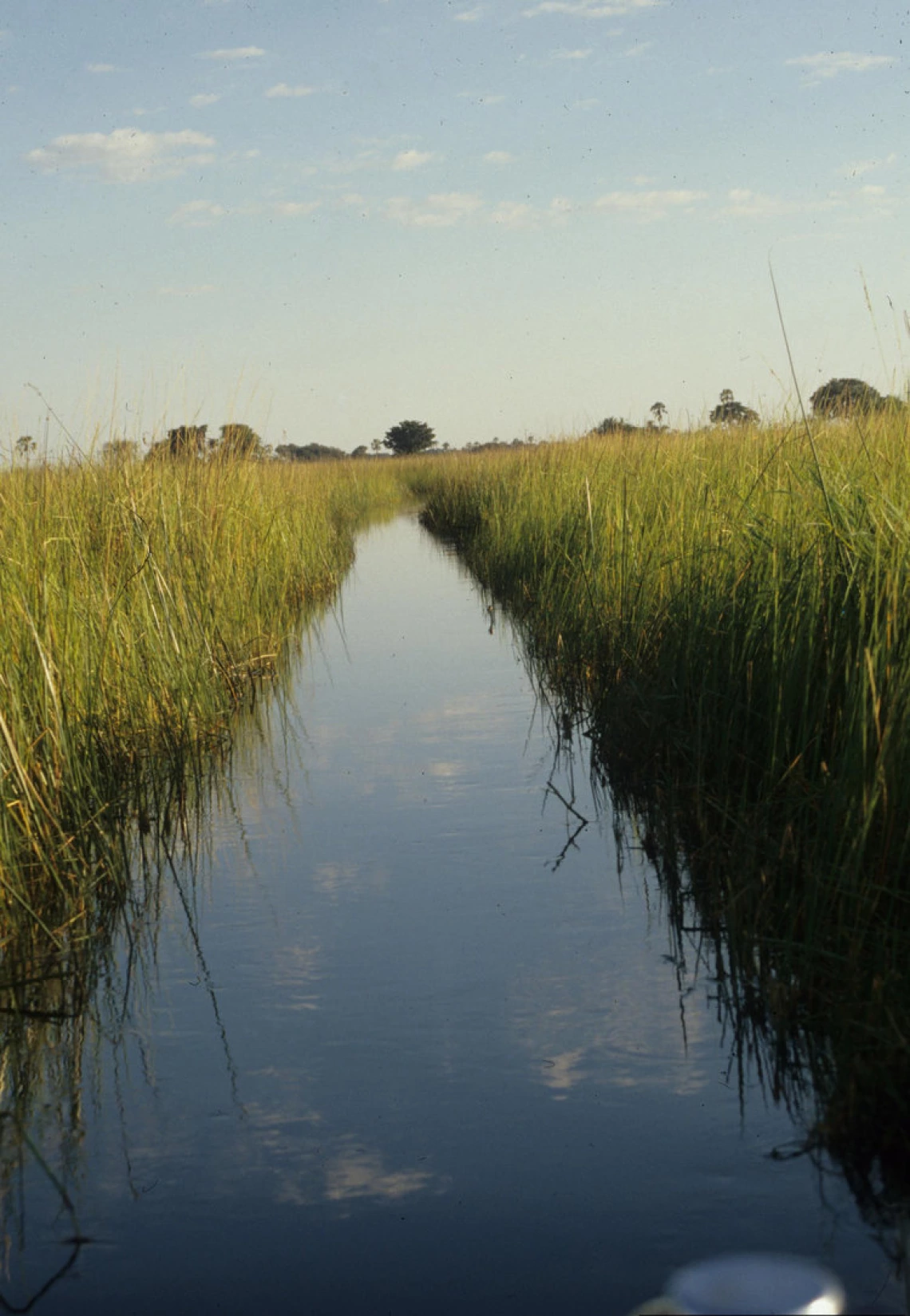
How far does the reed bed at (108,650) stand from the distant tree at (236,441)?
0.45 feet

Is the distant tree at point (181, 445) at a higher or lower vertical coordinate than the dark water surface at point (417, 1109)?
higher

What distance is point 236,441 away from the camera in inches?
302

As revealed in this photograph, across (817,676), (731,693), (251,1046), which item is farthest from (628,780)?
(251,1046)

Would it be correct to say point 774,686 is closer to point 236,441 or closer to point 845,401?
point 845,401

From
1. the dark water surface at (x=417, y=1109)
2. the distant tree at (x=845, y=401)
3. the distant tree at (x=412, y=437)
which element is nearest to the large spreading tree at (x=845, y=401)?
the distant tree at (x=845, y=401)

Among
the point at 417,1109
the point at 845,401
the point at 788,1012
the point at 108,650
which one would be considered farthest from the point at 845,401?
the point at 417,1109

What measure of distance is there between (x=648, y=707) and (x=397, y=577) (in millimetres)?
7700

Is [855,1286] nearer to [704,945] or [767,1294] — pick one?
[767,1294]

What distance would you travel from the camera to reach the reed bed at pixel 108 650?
3.07 metres

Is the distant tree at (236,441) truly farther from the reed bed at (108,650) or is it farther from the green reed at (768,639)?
the green reed at (768,639)

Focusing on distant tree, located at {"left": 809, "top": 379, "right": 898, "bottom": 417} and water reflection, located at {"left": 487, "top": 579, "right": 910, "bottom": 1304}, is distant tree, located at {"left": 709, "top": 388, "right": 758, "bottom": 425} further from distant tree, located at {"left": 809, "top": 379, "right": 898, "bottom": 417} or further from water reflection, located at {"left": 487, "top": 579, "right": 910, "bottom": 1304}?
water reflection, located at {"left": 487, "top": 579, "right": 910, "bottom": 1304}

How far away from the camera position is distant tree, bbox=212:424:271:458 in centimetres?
738

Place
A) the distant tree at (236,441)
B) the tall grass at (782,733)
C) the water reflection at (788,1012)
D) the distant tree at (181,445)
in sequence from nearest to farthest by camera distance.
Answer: the water reflection at (788,1012), the tall grass at (782,733), the distant tree at (181,445), the distant tree at (236,441)

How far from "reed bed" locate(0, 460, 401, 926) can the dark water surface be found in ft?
1.09
